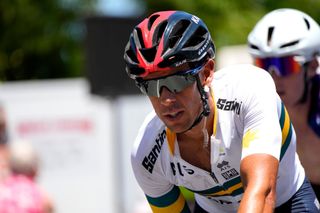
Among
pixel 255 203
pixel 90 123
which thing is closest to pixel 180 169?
pixel 255 203

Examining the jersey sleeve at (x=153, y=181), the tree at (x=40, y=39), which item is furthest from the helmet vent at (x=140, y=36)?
the tree at (x=40, y=39)

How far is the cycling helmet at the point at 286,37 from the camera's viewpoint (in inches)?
214

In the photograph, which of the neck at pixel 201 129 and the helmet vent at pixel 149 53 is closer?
the helmet vent at pixel 149 53

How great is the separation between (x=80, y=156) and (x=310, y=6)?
8.19 meters

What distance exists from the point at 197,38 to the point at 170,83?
0.84 feet

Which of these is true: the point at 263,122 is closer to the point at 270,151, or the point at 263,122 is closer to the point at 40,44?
the point at 270,151

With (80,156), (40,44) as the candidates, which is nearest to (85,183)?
(80,156)

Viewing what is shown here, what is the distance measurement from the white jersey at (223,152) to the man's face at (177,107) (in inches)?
→ 10.1

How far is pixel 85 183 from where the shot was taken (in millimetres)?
12781

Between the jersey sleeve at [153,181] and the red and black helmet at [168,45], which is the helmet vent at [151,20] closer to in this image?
the red and black helmet at [168,45]

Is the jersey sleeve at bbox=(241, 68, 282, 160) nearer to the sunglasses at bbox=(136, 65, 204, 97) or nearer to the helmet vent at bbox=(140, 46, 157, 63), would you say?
the sunglasses at bbox=(136, 65, 204, 97)

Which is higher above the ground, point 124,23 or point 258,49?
point 258,49

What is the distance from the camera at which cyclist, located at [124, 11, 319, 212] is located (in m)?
3.78

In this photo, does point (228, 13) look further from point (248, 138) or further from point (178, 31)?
point (248, 138)
